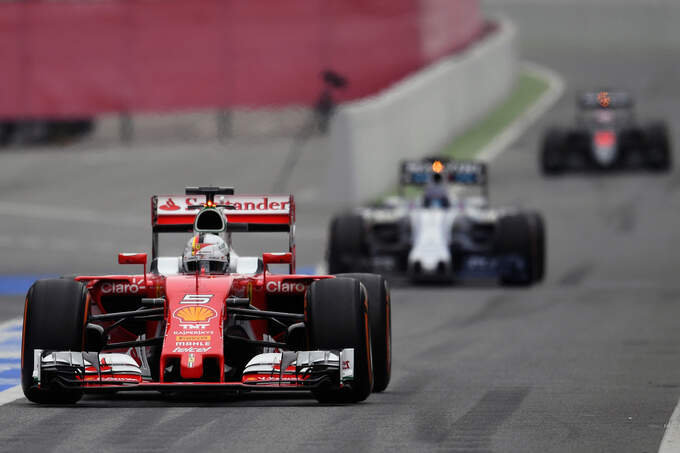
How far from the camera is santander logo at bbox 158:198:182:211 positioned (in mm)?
15031

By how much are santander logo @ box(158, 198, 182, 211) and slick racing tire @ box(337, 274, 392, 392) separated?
2.18 m

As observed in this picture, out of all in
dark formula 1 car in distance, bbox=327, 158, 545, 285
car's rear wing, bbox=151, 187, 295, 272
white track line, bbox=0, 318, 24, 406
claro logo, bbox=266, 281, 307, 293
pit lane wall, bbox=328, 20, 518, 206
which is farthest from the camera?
pit lane wall, bbox=328, 20, 518, 206

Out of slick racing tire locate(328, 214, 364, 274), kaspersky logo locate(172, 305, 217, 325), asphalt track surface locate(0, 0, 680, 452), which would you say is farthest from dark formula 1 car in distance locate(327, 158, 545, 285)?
kaspersky logo locate(172, 305, 217, 325)

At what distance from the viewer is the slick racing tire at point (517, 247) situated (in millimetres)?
24719

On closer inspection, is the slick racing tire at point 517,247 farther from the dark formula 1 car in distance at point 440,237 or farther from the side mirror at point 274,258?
the side mirror at point 274,258

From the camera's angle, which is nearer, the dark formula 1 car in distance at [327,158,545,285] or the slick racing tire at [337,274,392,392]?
the slick racing tire at [337,274,392,392]

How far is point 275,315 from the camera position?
12.9 meters

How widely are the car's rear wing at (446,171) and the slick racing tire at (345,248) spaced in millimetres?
1076

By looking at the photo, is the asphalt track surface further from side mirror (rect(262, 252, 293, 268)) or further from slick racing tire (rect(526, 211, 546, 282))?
side mirror (rect(262, 252, 293, 268))

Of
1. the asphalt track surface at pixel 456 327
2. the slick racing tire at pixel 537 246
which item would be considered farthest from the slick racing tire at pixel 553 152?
the slick racing tire at pixel 537 246

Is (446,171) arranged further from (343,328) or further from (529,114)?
(529,114)

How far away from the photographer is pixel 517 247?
2472 centimetres

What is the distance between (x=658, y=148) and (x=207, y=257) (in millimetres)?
27215

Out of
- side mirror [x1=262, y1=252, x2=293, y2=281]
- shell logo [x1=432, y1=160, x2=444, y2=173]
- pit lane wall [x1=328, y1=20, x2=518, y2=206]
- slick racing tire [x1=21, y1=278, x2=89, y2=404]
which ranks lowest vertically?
slick racing tire [x1=21, y1=278, x2=89, y2=404]
